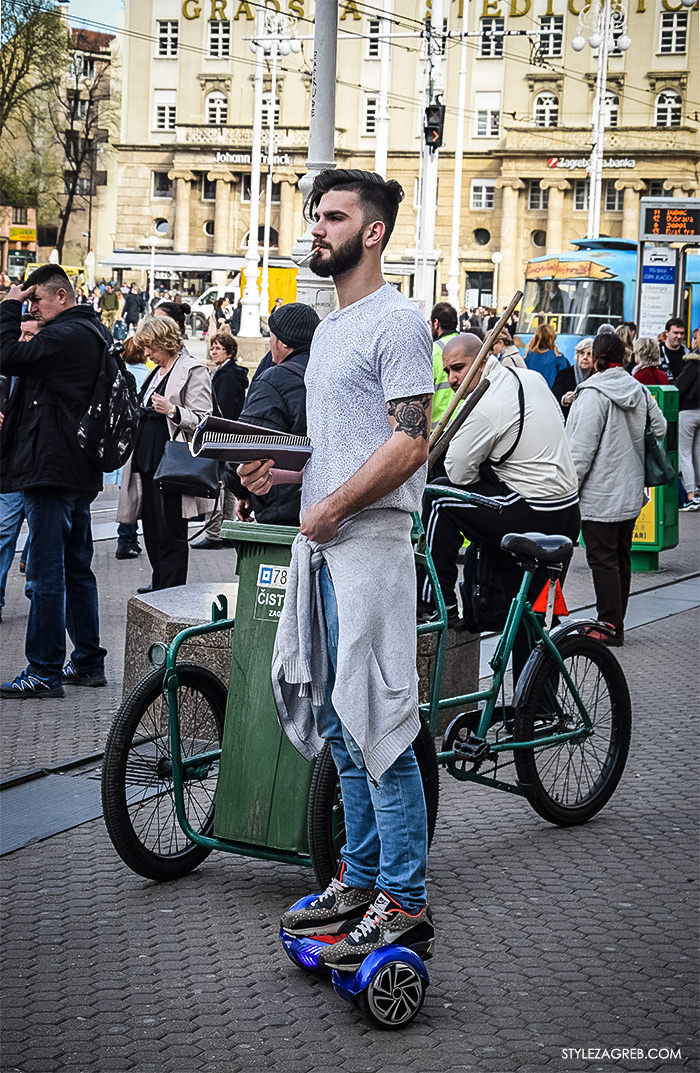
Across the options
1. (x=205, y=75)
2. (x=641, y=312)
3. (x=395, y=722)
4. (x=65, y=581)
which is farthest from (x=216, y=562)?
(x=205, y=75)

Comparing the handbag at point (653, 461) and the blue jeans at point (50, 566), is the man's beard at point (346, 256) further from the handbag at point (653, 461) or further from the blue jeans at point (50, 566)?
the handbag at point (653, 461)

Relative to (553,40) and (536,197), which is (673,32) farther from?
(536,197)

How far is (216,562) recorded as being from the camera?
11750 mm

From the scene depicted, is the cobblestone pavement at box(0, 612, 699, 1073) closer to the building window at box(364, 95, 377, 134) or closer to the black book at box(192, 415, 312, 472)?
the black book at box(192, 415, 312, 472)

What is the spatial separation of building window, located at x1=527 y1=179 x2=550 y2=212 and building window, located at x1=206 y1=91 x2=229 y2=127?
18.0 metres

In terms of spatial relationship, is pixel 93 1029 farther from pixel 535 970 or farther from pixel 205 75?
pixel 205 75

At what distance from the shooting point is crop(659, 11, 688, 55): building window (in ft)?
258

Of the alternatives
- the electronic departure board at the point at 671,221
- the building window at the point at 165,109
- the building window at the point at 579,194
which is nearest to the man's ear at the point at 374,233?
the electronic departure board at the point at 671,221

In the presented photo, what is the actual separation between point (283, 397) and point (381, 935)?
3143 mm

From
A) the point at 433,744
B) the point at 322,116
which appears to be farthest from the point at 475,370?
the point at 322,116

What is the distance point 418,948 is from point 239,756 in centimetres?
101

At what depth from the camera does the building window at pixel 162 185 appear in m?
91.8

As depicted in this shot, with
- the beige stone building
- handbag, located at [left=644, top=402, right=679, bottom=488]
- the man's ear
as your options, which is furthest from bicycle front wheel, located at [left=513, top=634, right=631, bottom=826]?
the beige stone building

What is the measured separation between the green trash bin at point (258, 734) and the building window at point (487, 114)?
82948 millimetres
